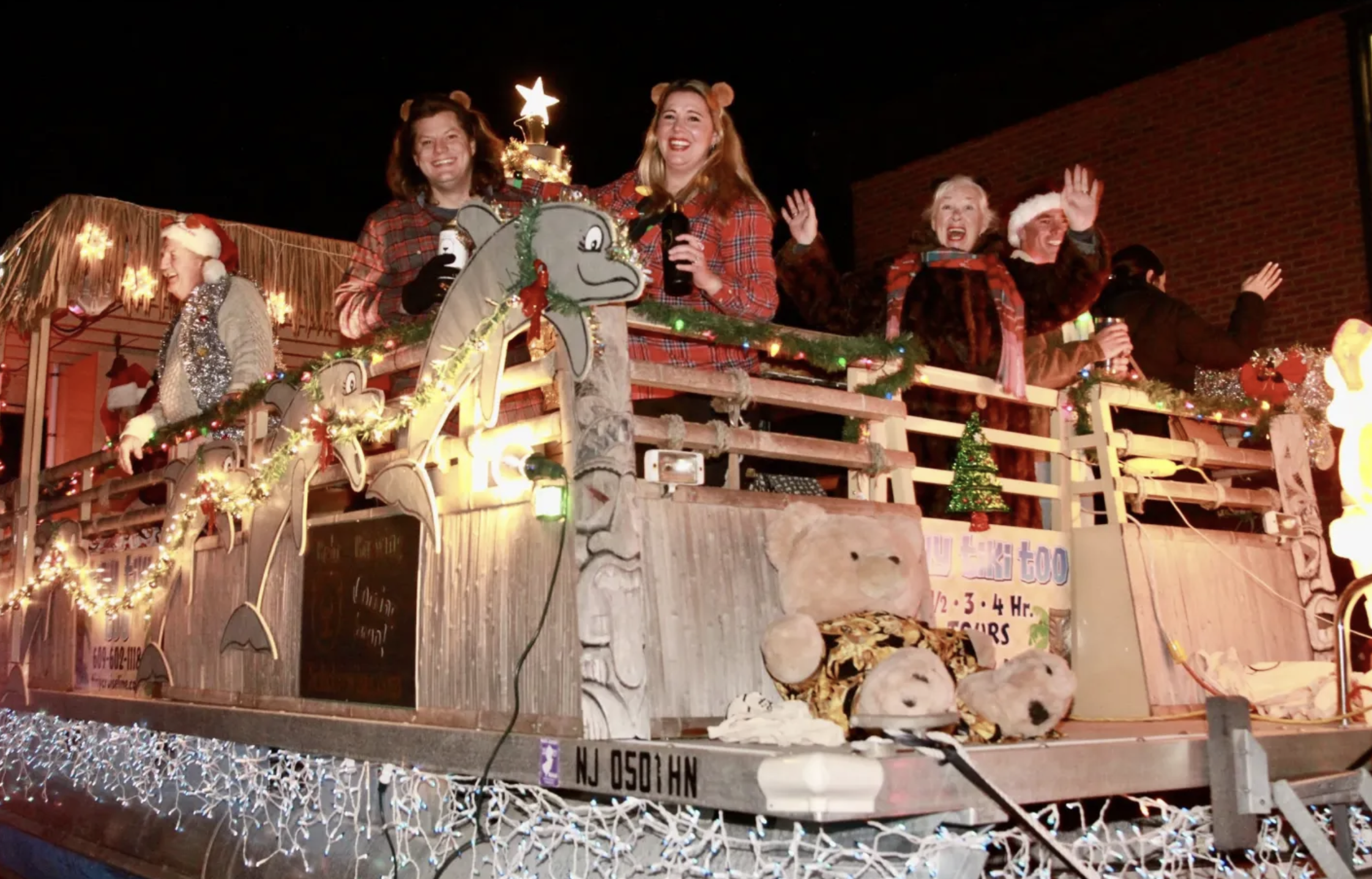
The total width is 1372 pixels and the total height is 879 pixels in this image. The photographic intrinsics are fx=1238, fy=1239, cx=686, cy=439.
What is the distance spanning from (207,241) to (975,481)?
197 inches

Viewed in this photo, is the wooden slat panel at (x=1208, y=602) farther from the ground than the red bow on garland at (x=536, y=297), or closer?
closer

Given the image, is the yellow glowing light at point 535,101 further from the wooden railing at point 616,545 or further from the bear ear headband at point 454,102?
the wooden railing at point 616,545

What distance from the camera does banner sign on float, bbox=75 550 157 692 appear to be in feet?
24.0

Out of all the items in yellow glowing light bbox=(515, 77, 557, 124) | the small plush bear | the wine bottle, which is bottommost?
the small plush bear

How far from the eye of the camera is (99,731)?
297 inches

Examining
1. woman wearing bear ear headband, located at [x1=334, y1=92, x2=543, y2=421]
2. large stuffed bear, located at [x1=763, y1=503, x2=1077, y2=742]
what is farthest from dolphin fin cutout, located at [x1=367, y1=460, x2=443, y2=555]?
large stuffed bear, located at [x1=763, y1=503, x2=1077, y2=742]

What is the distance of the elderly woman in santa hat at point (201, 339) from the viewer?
733cm

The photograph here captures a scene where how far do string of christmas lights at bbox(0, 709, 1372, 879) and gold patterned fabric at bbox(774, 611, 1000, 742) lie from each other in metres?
0.35

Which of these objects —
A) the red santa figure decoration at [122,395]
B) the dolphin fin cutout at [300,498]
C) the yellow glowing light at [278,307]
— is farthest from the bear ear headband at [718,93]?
the red santa figure decoration at [122,395]

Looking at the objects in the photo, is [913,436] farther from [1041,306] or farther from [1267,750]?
[1267,750]

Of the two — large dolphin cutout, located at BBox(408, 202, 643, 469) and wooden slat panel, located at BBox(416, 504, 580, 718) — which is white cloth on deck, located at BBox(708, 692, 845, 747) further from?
large dolphin cutout, located at BBox(408, 202, 643, 469)

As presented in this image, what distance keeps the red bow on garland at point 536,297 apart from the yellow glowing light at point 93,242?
17.3 feet

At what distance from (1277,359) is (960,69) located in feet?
23.0

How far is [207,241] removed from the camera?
773cm
